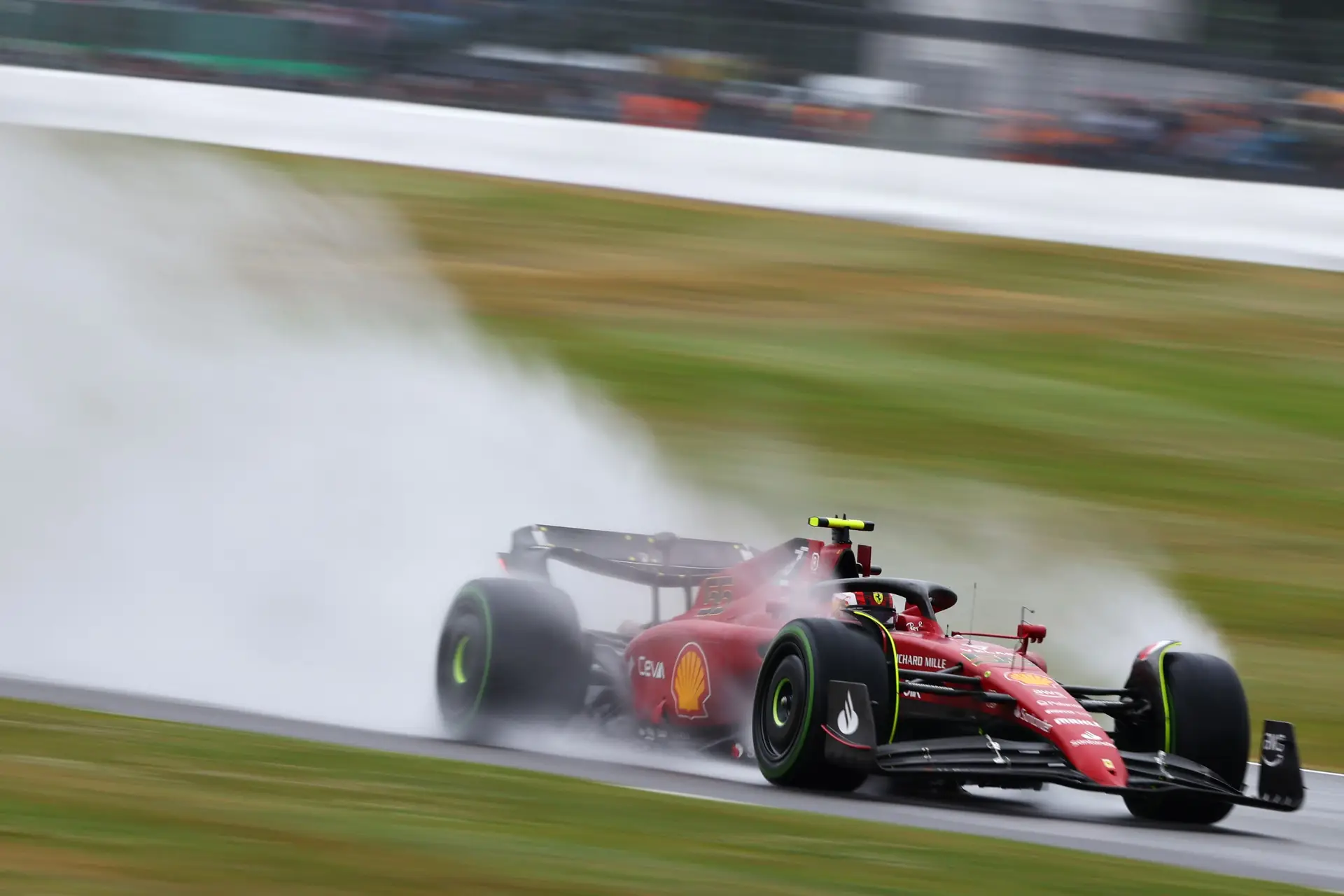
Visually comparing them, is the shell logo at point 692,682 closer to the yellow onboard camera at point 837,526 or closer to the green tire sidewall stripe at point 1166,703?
the yellow onboard camera at point 837,526

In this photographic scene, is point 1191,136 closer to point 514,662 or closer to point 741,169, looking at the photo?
point 741,169

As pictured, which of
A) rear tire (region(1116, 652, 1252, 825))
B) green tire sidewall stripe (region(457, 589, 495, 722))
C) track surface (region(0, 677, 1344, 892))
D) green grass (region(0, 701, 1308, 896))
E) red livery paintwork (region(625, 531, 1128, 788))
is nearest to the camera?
green grass (region(0, 701, 1308, 896))

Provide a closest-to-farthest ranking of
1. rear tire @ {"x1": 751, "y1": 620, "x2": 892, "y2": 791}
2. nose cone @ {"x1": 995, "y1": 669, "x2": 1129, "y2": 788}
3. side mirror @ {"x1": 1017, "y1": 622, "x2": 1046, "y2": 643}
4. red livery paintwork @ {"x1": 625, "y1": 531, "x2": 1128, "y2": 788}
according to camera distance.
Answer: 1. nose cone @ {"x1": 995, "y1": 669, "x2": 1129, "y2": 788}
2. rear tire @ {"x1": 751, "y1": 620, "x2": 892, "y2": 791}
3. red livery paintwork @ {"x1": 625, "y1": 531, "x2": 1128, "y2": 788}
4. side mirror @ {"x1": 1017, "y1": 622, "x2": 1046, "y2": 643}

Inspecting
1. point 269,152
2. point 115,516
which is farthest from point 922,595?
point 269,152

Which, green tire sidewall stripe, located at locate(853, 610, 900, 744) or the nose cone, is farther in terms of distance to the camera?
green tire sidewall stripe, located at locate(853, 610, 900, 744)

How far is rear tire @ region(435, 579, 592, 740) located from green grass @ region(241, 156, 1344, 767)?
6.23 metres

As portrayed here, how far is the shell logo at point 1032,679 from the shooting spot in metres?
7.98

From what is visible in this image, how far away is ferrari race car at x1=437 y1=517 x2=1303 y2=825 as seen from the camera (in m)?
7.65

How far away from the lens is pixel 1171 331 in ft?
58.3

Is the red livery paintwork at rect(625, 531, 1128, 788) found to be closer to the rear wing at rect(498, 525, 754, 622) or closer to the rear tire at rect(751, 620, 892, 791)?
the rear tire at rect(751, 620, 892, 791)

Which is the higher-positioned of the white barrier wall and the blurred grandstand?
the blurred grandstand

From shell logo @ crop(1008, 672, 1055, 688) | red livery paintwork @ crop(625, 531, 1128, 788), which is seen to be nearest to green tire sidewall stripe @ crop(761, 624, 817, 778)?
red livery paintwork @ crop(625, 531, 1128, 788)

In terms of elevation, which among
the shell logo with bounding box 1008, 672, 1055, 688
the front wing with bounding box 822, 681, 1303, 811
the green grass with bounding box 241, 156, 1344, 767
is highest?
the green grass with bounding box 241, 156, 1344, 767

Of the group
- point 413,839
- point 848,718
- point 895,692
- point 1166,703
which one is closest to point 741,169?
point 1166,703
